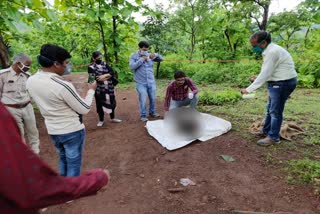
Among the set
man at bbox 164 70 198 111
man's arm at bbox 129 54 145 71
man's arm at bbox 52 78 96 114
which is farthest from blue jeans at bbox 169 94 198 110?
man's arm at bbox 52 78 96 114

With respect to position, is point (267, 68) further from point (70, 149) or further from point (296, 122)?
point (70, 149)

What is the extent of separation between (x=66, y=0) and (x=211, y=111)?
14.2ft

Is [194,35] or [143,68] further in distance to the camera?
[194,35]

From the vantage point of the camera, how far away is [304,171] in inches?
146

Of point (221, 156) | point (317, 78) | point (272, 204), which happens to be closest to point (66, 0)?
point (221, 156)

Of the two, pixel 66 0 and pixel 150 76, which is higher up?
pixel 66 0

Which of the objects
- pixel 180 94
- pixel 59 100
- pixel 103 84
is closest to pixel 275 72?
pixel 180 94

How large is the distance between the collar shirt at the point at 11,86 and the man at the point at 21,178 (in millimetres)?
3582

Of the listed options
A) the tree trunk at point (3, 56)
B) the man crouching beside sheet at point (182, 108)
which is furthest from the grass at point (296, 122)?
the tree trunk at point (3, 56)

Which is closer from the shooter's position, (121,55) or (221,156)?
(221,156)

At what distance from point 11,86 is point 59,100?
1862mm

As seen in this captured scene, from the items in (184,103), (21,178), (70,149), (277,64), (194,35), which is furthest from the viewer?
(194,35)

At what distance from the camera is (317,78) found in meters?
10.0

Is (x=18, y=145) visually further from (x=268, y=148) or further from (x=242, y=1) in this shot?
(x=242, y=1)
